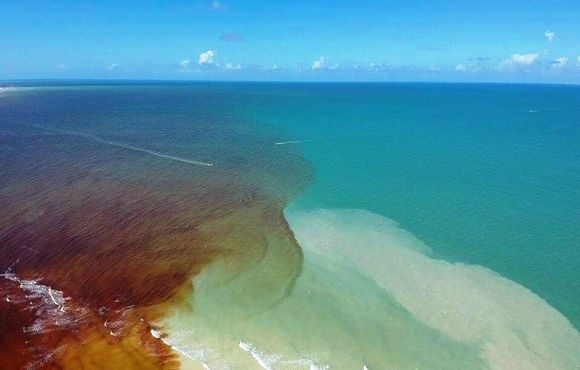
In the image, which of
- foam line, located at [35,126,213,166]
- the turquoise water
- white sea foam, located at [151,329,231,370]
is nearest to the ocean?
white sea foam, located at [151,329,231,370]

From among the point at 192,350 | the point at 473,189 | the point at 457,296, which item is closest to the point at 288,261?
the point at 192,350

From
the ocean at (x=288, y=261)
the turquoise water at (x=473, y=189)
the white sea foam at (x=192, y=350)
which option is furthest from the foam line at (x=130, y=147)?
the white sea foam at (x=192, y=350)

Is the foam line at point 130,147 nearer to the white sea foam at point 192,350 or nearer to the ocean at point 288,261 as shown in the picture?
the ocean at point 288,261

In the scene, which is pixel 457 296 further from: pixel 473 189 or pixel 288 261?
pixel 473 189

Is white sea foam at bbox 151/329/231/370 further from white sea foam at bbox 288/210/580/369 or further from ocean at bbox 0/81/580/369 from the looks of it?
white sea foam at bbox 288/210/580/369

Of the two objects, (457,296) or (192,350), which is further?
(457,296)

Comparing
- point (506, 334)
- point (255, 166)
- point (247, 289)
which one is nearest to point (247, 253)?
point (247, 289)

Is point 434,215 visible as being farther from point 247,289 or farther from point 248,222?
point 247,289
